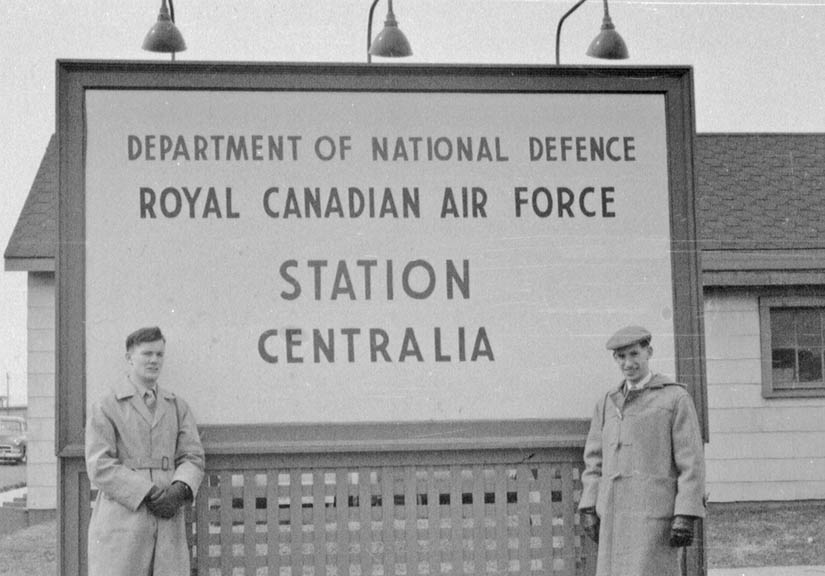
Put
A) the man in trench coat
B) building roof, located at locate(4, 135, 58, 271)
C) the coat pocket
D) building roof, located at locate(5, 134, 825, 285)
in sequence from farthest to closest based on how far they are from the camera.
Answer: building roof, located at locate(5, 134, 825, 285), building roof, located at locate(4, 135, 58, 271), the coat pocket, the man in trench coat

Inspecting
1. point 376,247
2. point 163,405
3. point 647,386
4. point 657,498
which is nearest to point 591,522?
point 657,498

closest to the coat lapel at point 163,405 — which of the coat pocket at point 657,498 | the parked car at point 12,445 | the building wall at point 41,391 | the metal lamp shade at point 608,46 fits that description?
the coat pocket at point 657,498

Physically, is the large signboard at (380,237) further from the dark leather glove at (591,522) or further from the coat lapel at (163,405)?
the dark leather glove at (591,522)

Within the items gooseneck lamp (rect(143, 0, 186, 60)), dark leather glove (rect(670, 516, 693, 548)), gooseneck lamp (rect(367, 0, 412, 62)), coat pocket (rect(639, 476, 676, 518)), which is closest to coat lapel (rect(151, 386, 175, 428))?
coat pocket (rect(639, 476, 676, 518))

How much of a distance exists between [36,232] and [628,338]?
8533 mm

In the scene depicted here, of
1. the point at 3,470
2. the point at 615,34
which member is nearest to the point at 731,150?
the point at 615,34

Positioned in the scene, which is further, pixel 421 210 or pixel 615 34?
pixel 615 34

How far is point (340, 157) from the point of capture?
5902mm

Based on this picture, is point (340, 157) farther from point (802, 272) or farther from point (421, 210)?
point (802, 272)

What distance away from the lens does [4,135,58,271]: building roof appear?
11633 mm

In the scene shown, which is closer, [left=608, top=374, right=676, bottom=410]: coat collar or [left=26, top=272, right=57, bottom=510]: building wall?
[left=608, top=374, right=676, bottom=410]: coat collar

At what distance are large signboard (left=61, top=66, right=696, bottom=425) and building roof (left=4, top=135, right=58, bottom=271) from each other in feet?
18.2

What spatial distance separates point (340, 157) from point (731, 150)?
385 inches

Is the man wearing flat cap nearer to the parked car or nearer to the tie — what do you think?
the tie
